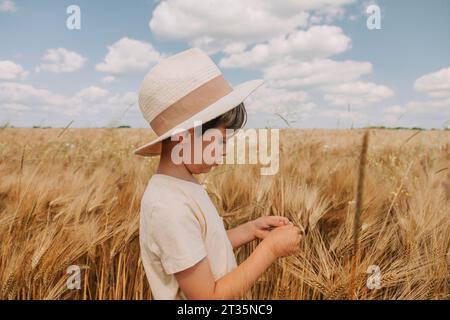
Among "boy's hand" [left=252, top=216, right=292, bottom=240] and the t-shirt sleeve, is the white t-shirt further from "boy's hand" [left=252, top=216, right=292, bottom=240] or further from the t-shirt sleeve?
"boy's hand" [left=252, top=216, right=292, bottom=240]

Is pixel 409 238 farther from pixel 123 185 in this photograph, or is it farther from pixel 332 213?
pixel 123 185

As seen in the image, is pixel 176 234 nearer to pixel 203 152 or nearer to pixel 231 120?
pixel 203 152

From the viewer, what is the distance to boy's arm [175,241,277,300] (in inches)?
37.8

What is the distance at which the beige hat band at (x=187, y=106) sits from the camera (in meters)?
1.09

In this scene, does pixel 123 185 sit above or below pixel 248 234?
above

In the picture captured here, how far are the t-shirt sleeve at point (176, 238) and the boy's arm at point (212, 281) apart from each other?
34mm

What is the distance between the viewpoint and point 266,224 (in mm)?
1269

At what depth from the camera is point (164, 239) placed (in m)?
0.95

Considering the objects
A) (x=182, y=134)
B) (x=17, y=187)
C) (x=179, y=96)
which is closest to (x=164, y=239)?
(x=182, y=134)

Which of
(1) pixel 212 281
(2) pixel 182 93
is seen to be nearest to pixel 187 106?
(2) pixel 182 93

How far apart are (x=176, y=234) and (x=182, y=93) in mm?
380

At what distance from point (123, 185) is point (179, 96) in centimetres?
110

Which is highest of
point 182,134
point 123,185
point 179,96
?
point 179,96

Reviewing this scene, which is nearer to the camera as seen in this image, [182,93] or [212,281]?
[212,281]
